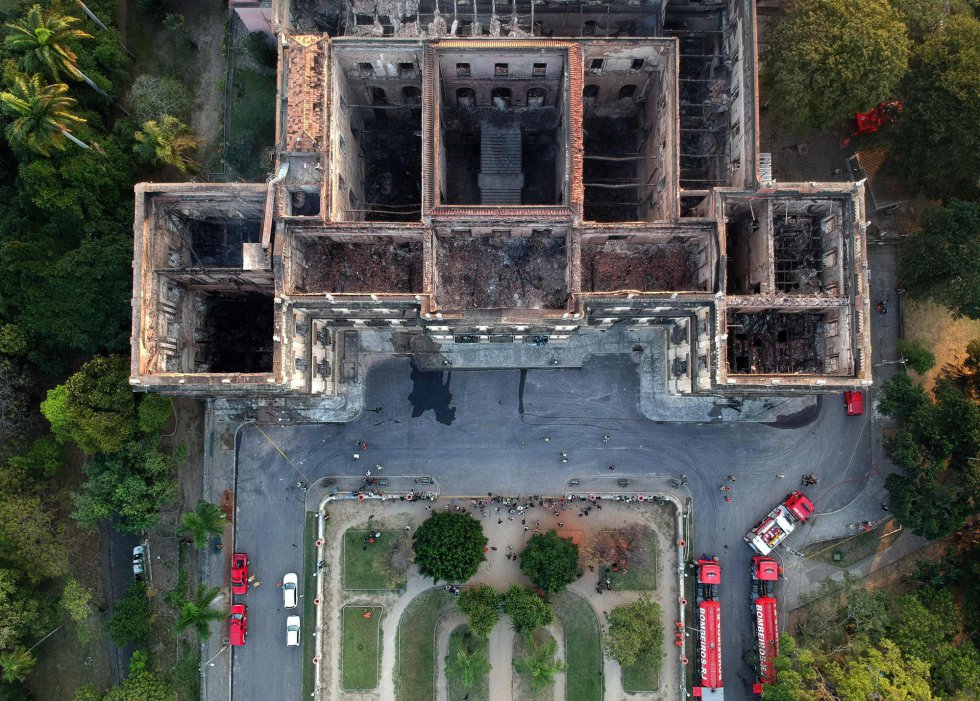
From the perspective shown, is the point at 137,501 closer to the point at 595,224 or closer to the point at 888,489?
the point at 595,224

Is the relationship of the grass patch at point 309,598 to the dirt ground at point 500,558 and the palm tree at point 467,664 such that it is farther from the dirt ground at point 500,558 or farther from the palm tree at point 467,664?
the palm tree at point 467,664

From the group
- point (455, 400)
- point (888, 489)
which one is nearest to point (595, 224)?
point (455, 400)

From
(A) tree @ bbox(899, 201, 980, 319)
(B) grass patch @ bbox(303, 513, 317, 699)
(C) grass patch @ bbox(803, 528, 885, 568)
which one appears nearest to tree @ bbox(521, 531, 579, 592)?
(B) grass patch @ bbox(303, 513, 317, 699)

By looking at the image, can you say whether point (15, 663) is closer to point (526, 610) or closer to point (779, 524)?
point (526, 610)

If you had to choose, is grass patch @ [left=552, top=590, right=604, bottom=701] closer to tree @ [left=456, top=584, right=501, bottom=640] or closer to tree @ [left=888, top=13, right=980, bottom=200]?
tree @ [left=456, top=584, right=501, bottom=640]

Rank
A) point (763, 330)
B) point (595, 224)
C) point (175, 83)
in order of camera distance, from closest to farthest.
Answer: point (595, 224) → point (763, 330) → point (175, 83)

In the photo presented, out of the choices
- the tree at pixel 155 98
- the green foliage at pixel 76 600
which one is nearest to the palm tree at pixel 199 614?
Answer: the green foliage at pixel 76 600
